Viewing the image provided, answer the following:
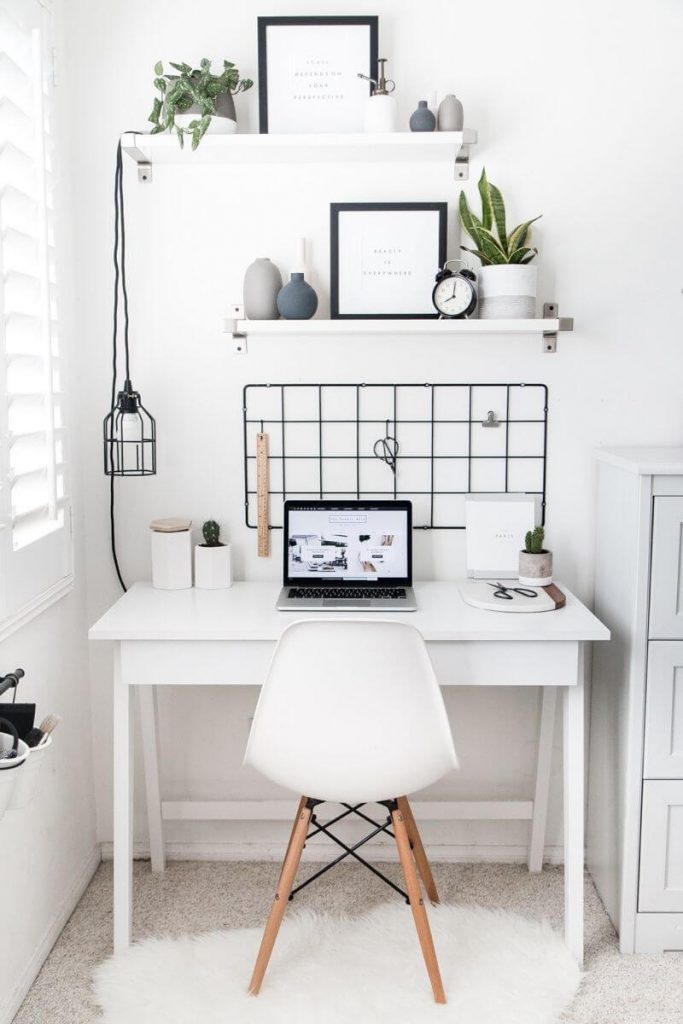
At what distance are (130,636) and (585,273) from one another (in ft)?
4.84

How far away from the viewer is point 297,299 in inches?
91.5

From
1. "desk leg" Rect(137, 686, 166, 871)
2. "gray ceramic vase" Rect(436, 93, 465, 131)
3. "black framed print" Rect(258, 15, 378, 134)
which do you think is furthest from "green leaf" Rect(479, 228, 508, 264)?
"desk leg" Rect(137, 686, 166, 871)

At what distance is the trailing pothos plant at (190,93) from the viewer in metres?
2.21

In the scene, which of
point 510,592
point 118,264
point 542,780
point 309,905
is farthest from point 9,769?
point 542,780

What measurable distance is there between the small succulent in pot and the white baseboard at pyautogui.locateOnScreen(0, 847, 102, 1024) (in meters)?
0.94

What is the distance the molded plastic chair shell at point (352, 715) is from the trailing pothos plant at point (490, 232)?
3.36 ft

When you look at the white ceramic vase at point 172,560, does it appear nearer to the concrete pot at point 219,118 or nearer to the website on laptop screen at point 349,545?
the website on laptop screen at point 349,545

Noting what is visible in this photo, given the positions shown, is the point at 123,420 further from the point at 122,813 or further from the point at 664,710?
the point at 664,710

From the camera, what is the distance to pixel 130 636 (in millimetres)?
2094

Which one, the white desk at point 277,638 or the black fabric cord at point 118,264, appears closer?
the white desk at point 277,638

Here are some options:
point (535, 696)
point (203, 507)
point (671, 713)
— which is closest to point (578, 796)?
point (671, 713)

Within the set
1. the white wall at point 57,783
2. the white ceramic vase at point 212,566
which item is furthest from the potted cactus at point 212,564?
the white wall at point 57,783

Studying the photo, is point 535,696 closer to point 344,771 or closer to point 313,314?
Answer: point 344,771

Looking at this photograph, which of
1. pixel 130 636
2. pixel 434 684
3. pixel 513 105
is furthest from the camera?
pixel 513 105
